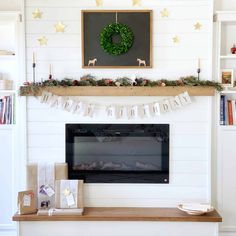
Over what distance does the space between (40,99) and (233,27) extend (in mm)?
2065

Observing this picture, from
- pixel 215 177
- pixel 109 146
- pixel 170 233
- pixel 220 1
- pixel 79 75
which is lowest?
pixel 170 233

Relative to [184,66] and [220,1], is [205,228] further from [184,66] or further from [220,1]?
[220,1]

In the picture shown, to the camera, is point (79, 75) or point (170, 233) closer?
point (170, 233)

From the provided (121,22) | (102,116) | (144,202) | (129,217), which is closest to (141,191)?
(144,202)

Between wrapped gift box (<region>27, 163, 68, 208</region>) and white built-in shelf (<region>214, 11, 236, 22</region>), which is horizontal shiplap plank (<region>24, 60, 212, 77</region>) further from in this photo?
wrapped gift box (<region>27, 163, 68, 208</region>)

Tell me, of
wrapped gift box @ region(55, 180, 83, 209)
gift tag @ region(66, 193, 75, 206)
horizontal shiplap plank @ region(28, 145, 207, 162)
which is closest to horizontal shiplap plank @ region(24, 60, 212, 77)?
horizontal shiplap plank @ region(28, 145, 207, 162)

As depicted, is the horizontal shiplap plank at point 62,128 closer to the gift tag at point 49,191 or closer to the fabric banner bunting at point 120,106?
the fabric banner bunting at point 120,106

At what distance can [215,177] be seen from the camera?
357 centimetres

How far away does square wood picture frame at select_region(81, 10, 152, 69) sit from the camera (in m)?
3.44

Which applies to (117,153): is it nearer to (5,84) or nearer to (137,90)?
(137,90)

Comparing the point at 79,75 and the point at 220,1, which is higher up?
the point at 220,1

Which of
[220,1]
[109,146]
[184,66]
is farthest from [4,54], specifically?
[220,1]

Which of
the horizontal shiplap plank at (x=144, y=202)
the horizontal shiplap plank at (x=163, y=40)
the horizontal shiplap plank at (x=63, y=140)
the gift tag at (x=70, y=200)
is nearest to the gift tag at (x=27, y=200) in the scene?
the gift tag at (x=70, y=200)

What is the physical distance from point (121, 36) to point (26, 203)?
1.80 meters
